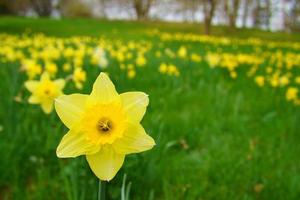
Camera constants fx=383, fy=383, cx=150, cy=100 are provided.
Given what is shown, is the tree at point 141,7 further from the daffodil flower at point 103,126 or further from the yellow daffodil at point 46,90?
the daffodil flower at point 103,126

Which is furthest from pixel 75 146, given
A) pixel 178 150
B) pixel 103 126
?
pixel 178 150

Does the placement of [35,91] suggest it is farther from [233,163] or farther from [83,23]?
[83,23]

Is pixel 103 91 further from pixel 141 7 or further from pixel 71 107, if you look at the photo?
pixel 141 7

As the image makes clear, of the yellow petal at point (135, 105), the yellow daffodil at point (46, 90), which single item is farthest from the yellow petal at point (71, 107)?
the yellow daffodil at point (46, 90)

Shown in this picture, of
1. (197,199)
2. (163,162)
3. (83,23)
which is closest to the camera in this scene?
(197,199)

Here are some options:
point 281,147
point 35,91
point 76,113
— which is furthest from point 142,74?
point 76,113

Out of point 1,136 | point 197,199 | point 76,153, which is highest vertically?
point 76,153
